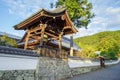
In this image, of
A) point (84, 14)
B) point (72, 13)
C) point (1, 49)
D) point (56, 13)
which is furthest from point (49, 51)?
point (84, 14)

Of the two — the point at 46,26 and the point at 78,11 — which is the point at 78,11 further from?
the point at 46,26

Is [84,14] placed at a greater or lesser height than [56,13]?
greater

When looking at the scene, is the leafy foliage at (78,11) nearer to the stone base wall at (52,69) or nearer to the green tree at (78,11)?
the green tree at (78,11)

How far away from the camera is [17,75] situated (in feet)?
32.0

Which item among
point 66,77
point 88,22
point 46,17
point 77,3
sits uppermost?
point 77,3

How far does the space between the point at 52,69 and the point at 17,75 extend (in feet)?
12.2

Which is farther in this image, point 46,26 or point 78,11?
point 78,11

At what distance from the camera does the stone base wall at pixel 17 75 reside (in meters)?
8.86

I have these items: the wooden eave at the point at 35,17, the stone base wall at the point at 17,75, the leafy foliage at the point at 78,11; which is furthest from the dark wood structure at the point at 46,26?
the leafy foliage at the point at 78,11

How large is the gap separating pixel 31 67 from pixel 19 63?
127 centimetres

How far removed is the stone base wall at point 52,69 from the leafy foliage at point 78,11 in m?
10.8

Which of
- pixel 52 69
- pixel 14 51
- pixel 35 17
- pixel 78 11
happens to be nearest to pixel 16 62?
pixel 14 51

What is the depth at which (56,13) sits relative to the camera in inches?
549

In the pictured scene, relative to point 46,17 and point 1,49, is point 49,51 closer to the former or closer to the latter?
point 46,17
